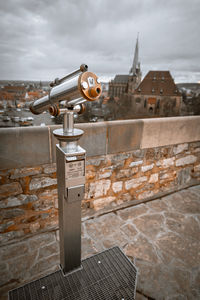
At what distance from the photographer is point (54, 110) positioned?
936 mm

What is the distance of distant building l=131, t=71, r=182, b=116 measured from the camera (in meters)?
24.8

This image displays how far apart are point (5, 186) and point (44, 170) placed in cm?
36

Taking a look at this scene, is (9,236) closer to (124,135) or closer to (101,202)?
(101,202)

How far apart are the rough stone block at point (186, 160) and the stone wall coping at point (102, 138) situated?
290mm

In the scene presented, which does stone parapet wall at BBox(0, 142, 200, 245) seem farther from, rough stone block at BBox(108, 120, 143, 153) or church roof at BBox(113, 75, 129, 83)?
church roof at BBox(113, 75, 129, 83)

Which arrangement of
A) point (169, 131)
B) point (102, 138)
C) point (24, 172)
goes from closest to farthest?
point (24, 172) → point (102, 138) → point (169, 131)

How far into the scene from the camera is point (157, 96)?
91.0ft

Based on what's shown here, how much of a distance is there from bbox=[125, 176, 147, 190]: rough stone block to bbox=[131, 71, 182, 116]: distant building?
21.4 metres

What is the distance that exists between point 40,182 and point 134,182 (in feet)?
4.02

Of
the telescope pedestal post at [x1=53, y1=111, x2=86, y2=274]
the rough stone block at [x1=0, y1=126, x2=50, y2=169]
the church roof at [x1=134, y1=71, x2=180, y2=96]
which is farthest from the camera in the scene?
the church roof at [x1=134, y1=71, x2=180, y2=96]

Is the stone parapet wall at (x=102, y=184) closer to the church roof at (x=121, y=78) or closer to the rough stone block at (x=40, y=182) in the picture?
the rough stone block at (x=40, y=182)

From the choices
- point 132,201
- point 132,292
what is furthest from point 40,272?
point 132,201

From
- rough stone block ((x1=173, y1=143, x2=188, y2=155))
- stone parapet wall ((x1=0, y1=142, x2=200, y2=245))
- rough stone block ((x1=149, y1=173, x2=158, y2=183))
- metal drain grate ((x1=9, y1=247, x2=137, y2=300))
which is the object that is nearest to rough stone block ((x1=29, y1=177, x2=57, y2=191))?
stone parapet wall ((x1=0, y1=142, x2=200, y2=245))

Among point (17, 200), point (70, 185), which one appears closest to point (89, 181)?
point (17, 200)
